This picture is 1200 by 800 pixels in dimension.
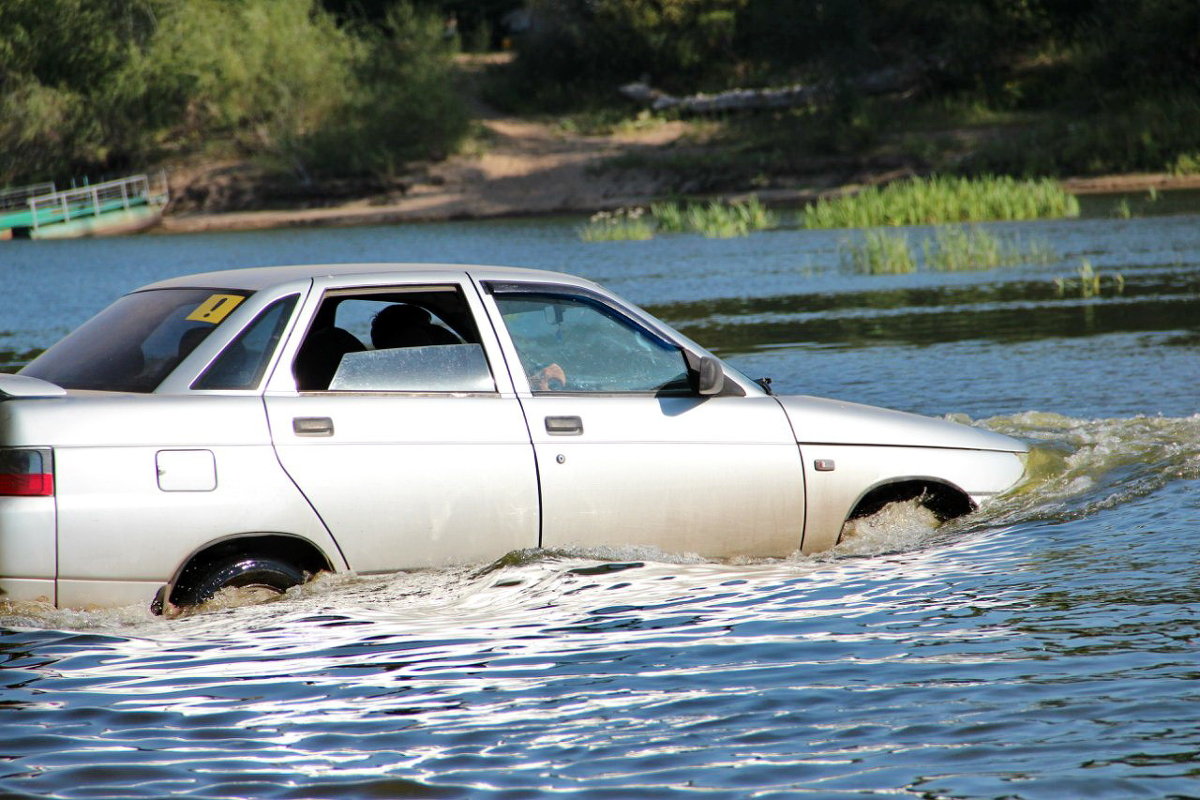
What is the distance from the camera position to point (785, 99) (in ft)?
208

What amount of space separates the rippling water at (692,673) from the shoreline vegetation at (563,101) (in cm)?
4318

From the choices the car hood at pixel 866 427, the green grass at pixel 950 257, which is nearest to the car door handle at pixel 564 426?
the car hood at pixel 866 427

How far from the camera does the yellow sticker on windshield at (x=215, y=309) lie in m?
6.08

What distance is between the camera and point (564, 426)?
6.41 m

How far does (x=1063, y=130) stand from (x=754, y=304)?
3214 cm

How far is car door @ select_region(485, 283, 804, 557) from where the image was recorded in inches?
253

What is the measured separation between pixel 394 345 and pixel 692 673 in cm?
193

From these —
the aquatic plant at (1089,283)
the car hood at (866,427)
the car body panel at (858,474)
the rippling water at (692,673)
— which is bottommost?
the aquatic plant at (1089,283)

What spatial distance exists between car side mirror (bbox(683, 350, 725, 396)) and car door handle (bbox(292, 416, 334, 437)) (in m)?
1.56

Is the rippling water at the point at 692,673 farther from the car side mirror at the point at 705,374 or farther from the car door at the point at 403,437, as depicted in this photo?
the car side mirror at the point at 705,374

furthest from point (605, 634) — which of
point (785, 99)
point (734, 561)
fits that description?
point (785, 99)

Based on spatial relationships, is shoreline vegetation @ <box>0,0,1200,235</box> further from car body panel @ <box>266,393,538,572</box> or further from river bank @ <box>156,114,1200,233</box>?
A: car body panel @ <box>266,393,538,572</box>

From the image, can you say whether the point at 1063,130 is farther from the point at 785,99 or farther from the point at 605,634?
the point at 605,634

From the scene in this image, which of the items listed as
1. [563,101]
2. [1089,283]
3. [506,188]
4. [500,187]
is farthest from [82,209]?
[1089,283]
